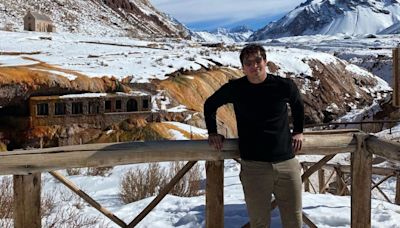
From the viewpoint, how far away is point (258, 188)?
11.6ft

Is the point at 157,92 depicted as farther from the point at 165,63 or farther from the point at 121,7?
the point at 121,7

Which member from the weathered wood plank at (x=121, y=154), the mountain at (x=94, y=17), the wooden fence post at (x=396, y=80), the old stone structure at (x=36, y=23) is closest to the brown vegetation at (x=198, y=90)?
the wooden fence post at (x=396, y=80)

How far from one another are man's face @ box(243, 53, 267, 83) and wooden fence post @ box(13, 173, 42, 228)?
62.7 inches

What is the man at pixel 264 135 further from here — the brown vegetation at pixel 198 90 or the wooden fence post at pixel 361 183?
the brown vegetation at pixel 198 90

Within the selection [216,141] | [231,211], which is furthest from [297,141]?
[231,211]

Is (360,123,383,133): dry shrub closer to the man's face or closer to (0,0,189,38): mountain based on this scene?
the man's face

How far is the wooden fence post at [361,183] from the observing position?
13.7ft

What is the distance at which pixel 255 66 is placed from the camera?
3385 mm

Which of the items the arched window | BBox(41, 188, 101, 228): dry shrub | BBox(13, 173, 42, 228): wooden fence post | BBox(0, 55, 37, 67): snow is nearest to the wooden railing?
BBox(13, 173, 42, 228): wooden fence post

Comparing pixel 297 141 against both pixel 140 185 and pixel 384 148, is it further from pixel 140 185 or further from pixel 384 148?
pixel 140 185

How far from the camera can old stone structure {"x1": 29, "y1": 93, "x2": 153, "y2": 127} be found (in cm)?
1391

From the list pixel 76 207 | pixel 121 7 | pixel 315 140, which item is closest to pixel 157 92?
pixel 76 207

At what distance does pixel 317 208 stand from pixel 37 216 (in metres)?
3.20

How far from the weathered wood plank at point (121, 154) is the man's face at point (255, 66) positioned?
606mm
